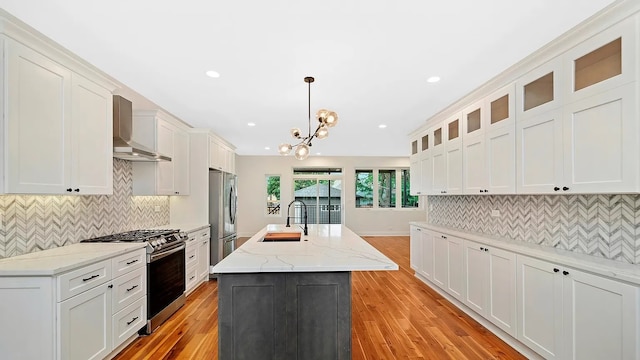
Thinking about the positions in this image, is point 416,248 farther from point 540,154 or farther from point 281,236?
point 540,154

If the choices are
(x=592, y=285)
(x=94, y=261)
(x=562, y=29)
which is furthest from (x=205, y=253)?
(x=562, y=29)

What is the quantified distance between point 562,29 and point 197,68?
115 inches

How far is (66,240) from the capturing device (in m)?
2.60

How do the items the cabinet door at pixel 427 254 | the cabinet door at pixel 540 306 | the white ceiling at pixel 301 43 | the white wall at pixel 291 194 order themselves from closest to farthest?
1. the white ceiling at pixel 301 43
2. the cabinet door at pixel 540 306
3. the cabinet door at pixel 427 254
4. the white wall at pixel 291 194

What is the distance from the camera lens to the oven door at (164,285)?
2846 millimetres

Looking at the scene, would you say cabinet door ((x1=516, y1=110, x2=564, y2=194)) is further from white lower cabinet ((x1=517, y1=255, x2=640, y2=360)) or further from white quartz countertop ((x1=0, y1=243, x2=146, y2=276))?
white quartz countertop ((x1=0, y1=243, x2=146, y2=276))

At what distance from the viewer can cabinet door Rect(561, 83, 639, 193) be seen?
1646 mm

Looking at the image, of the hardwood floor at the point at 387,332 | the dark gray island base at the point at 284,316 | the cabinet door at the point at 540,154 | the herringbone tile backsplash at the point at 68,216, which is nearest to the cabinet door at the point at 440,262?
the hardwood floor at the point at 387,332

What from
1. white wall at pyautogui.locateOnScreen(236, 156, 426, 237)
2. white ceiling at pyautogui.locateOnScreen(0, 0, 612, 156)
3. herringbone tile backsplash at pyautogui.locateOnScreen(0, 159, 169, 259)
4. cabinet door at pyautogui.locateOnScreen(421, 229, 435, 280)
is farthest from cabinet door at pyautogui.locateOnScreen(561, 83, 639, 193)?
white wall at pyautogui.locateOnScreen(236, 156, 426, 237)

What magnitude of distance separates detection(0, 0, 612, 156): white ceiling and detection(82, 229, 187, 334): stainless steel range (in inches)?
63.3

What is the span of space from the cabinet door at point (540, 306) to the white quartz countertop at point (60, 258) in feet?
11.2

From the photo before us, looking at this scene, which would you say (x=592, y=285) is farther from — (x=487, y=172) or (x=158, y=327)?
(x=158, y=327)

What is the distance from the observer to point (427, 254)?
13.8 feet

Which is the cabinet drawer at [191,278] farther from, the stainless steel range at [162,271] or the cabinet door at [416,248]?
the cabinet door at [416,248]
